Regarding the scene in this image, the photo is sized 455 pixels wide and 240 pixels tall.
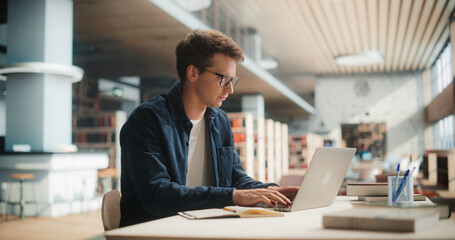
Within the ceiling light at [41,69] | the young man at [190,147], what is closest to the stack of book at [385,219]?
the young man at [190,147]

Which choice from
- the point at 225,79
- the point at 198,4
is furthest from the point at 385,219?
the point at 198,4

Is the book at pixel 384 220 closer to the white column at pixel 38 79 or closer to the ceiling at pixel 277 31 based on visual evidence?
the ceiling at pixel 277 31

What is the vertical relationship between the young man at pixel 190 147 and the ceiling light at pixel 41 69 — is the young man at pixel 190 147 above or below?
below

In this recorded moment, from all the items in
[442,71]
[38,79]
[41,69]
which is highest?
[442,71]

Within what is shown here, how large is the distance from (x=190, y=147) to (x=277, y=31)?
10.6 metres

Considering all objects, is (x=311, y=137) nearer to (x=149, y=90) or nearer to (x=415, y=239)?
(x=149, y=90)

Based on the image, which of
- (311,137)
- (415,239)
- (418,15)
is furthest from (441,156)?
(311,137)

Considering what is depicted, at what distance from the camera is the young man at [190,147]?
1616 millimetres

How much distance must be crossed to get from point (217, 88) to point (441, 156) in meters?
6.16

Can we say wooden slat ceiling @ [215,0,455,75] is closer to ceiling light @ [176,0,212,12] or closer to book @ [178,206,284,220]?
ceiling light @ [176,0,212,12]

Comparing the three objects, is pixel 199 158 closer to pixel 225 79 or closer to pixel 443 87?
pixel 225 79

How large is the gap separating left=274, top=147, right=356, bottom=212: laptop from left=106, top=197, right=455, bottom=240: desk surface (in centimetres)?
15

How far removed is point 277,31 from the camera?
1226 centimetres

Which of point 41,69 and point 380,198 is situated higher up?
point 41,69
